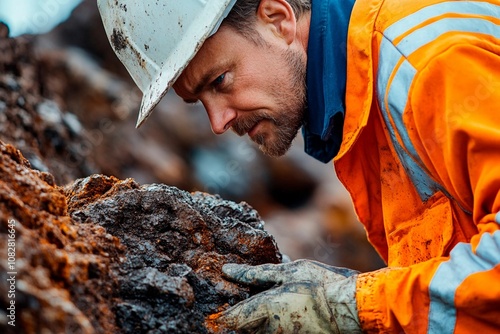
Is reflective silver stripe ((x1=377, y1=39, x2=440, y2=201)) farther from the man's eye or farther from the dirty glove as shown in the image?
the man's eye

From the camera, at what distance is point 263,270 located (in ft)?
6.57

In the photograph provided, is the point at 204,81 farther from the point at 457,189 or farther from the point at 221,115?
the point at 457,189

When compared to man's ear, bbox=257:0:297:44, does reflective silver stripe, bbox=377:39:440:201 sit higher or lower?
lower

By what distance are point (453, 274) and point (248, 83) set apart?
1.01m

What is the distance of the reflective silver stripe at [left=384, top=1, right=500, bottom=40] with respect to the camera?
1.94 meters

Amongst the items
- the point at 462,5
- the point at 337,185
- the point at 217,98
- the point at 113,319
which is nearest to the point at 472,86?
the point at 462,5

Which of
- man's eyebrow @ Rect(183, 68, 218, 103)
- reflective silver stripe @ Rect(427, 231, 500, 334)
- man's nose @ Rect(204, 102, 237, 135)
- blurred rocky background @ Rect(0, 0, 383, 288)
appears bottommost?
blurred rocky background @ Rect(0, 0, 383, 288)

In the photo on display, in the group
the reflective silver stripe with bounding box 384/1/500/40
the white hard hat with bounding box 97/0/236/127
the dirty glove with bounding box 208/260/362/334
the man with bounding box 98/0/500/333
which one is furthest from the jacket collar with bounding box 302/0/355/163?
the dirty glove with bounding box 208/260/362/334

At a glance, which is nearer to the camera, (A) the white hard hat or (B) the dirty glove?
(B) the dirty glove

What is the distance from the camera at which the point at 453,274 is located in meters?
1.76

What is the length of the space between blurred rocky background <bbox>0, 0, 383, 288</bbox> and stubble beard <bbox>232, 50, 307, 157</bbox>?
9.02ft

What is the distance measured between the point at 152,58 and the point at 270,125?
0.52 metres

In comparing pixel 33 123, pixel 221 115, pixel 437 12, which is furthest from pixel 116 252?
pixel 33 123

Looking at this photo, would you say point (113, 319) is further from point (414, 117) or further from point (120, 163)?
point (120, 163)
